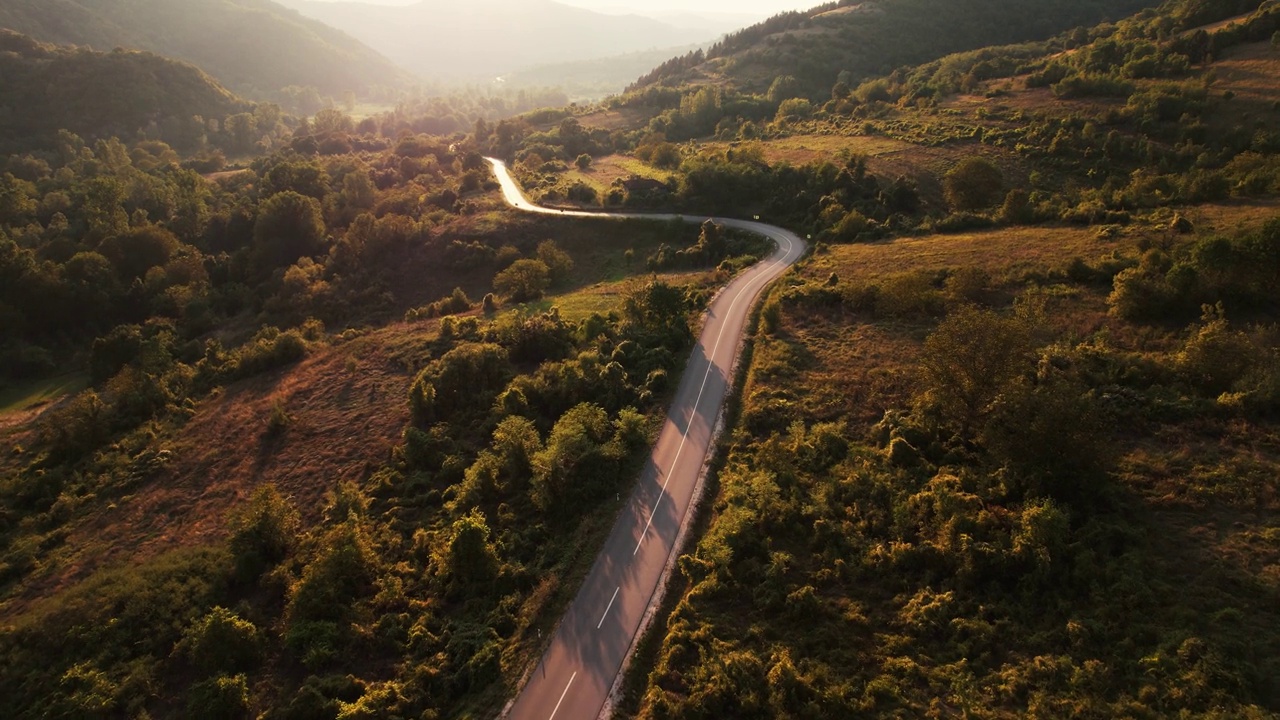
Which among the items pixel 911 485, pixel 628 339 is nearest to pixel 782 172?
pixel 628 339

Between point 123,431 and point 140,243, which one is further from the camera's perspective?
point 140,243

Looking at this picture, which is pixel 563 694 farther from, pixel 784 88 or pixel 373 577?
pixel 784 88

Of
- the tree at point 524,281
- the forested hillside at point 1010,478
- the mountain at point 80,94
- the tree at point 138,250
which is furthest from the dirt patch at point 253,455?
the mountain at point 80,94

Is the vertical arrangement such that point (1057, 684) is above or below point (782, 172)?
below

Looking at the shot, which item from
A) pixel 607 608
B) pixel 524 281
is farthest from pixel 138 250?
pixel 607 608

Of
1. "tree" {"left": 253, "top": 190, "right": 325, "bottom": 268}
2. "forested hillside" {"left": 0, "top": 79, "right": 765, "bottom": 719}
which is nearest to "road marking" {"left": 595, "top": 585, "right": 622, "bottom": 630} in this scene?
"forested hillside" {"left": 0, "top": 79, "right": 765, "bottom": 719}

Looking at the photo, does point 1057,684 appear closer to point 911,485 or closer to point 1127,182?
point 911,485
